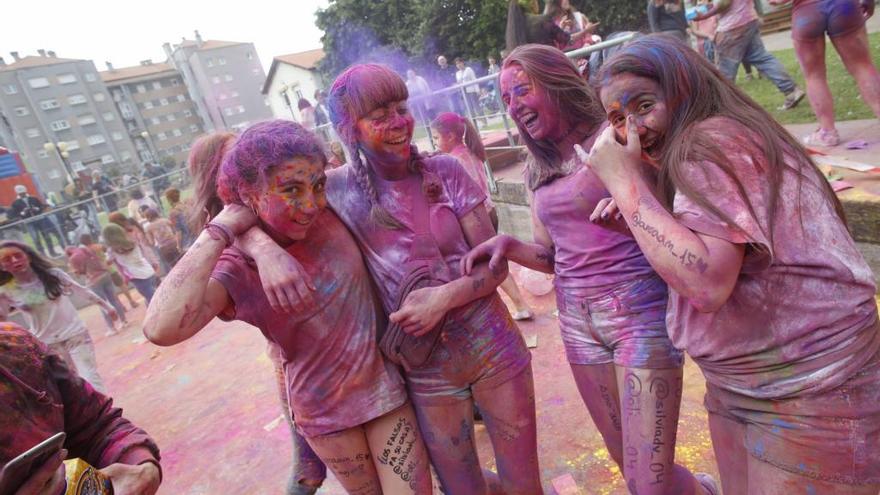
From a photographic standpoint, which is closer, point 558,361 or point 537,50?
point 537,50

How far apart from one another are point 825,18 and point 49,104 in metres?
79.1

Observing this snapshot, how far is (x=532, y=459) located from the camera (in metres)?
2.12

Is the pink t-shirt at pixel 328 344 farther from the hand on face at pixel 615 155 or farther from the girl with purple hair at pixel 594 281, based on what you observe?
the hand on face at pixel 615 155

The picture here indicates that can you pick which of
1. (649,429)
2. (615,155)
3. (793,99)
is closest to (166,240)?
(649,429)

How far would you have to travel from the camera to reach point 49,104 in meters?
60.9

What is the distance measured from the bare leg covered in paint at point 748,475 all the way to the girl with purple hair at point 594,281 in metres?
0.18

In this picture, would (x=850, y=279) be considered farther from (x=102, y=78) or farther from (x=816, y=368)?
(x=102, y=78)

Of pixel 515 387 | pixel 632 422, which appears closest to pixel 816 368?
pixel 632 422

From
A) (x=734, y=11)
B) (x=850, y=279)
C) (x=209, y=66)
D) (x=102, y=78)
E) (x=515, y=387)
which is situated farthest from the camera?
(x=209, y=66)

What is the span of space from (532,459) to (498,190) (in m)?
4.66

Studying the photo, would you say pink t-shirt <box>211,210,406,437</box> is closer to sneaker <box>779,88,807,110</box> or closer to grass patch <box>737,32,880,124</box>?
grass patch <box>737,32,880,124</box>

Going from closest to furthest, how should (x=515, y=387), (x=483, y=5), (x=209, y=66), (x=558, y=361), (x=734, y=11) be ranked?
(x=515, y=387), (x=558, y=361), (x=734, y=11), (x=483, y=5), (x=209, y=66)

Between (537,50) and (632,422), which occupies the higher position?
(537,50)

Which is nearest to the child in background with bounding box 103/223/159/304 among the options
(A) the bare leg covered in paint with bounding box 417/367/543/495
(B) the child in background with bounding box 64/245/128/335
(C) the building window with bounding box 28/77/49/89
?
(B) the child in background with bounding box 64/245/128/335
